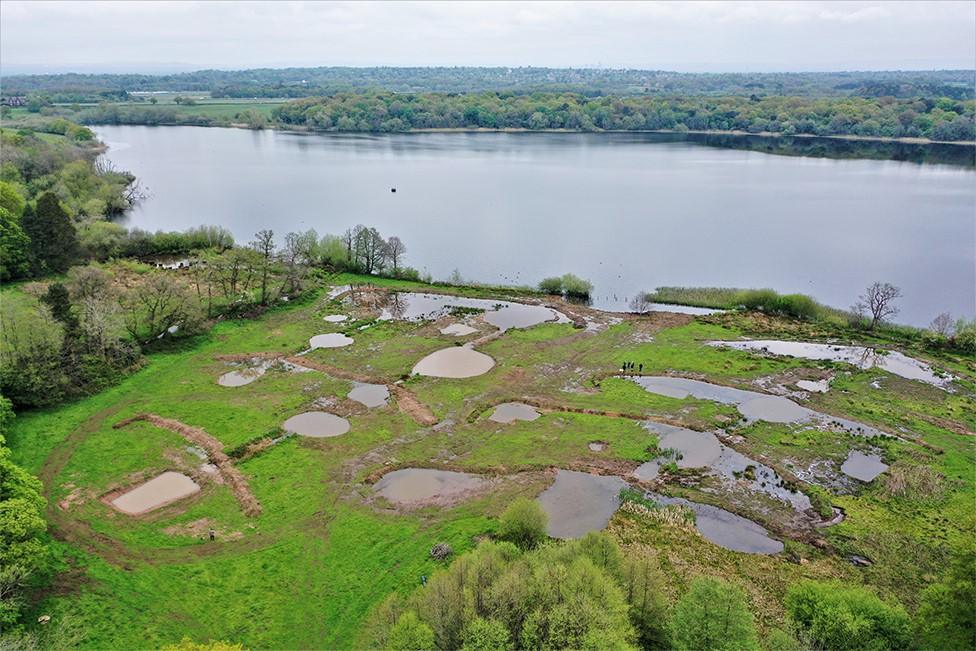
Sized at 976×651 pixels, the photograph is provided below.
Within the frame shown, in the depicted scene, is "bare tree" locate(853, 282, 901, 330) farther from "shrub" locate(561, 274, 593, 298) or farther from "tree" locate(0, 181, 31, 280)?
"tree" locate(0, 181, 31, 280)

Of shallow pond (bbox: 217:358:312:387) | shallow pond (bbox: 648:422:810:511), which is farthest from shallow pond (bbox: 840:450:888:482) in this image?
shallow pond (bbox: 217:358:312:387)

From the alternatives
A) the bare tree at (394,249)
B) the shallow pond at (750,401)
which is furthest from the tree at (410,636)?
the bare tree at (394,249)

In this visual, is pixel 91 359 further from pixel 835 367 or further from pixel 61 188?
pixel 835 367

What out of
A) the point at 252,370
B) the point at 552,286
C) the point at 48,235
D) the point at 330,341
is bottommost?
the point at 252,370

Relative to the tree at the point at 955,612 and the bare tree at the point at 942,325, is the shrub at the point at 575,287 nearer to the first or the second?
the bare tree at the point at 942,325

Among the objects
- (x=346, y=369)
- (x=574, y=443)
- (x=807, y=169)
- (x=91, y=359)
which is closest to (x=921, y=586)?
(x=574, y=443)

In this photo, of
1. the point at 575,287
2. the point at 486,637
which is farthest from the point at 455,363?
the point at 486,637

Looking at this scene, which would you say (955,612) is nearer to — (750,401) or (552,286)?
(750,401)
